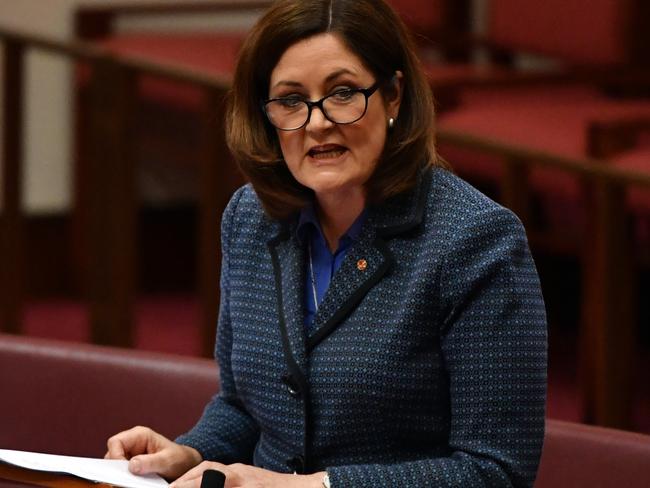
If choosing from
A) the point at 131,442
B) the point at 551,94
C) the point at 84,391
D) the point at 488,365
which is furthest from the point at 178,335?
the point at 488,365

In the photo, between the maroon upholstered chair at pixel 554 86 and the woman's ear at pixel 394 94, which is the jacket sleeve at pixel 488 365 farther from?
the maroon upholstered chair at pixel 554 86

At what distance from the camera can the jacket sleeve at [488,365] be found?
1.55 m

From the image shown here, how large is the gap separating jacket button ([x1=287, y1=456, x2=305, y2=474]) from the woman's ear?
0.42m

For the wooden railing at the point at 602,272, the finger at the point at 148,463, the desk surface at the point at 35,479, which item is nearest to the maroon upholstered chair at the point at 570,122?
the wooden railing at the point at 602,272

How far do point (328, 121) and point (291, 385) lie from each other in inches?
12.2

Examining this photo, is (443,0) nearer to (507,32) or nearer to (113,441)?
(507,32)

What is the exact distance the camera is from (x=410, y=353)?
1.61m

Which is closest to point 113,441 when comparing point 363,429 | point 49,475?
point 49,475

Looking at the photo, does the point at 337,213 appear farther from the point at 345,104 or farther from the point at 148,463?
the point at 148,463

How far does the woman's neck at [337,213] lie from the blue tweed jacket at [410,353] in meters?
0.03

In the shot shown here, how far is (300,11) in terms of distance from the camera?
5.38 ft

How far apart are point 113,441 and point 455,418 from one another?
427 millimetres

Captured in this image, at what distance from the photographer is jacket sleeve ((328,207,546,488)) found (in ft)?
5.10

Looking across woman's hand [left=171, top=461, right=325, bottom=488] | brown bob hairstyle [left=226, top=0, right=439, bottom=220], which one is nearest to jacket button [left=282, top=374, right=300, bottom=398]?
woman's hand [left=171, top=461, right=325, bottom=488]
